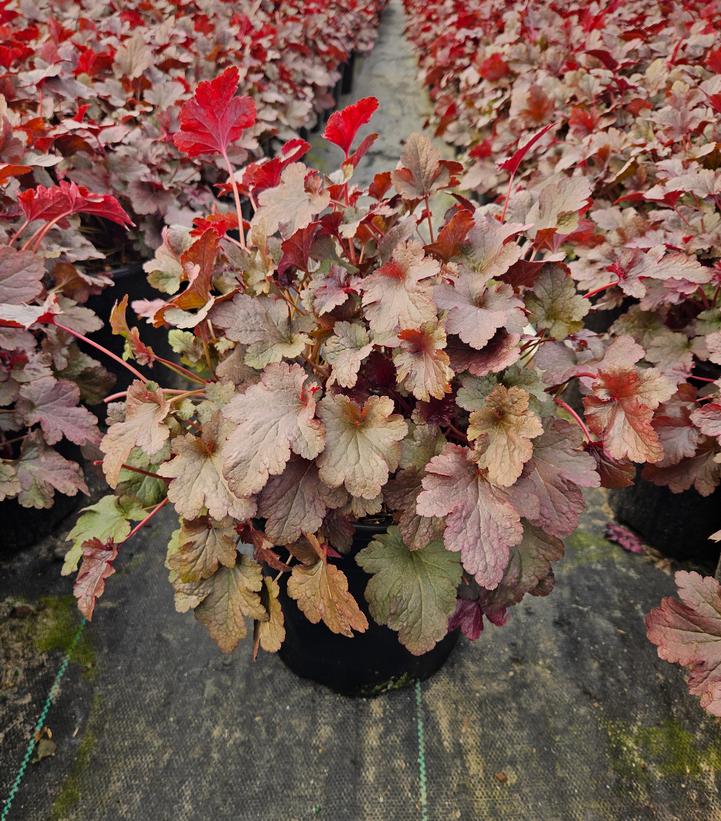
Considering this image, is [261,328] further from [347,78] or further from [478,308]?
[347,78]

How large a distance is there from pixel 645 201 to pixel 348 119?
1.52m

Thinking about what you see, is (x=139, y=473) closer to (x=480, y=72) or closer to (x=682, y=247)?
(x=682, y=247)

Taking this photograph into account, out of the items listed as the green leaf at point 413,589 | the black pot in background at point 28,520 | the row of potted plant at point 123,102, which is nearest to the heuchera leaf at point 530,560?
the green leaf at point 413,589

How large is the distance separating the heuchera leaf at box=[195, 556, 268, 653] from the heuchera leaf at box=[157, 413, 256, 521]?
0.53ft

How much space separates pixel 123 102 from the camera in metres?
2.39

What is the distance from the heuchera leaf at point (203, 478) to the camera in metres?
1.01

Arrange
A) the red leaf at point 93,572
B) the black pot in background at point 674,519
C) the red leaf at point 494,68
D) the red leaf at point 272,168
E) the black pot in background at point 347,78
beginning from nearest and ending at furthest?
the red leaf at point 93,572
the red leaf at point 272,168
the black pot in background at point 674,519
the red leaf at point 494,68
the black pot in background at point 347,78

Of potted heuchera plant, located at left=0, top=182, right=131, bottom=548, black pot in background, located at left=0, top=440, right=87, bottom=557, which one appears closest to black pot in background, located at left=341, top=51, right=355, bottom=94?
potted heuchera plant, located at left=0, top=182, right=131, bottom=548

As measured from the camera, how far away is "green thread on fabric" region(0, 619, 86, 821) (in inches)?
55.8

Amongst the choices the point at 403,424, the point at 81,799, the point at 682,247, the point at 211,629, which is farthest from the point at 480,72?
the point at 81,799

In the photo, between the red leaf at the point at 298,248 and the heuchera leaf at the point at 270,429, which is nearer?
the heuchera leaf at the point at 270,429

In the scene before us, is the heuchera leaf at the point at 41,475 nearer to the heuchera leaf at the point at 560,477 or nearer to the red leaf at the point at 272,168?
the red leaf at the point at 272,168

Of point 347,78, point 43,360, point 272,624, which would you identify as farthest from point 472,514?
point 347,78

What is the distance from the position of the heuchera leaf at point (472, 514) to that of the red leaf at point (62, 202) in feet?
2.99
